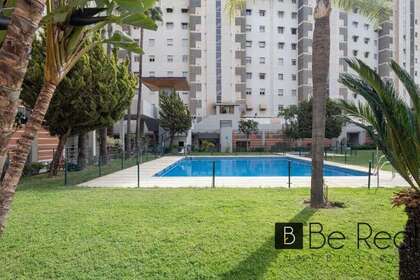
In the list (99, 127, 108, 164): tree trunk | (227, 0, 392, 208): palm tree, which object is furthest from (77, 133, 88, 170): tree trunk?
(227, 0, 392, 208): palm tree

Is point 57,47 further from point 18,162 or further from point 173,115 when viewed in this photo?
point 173,115

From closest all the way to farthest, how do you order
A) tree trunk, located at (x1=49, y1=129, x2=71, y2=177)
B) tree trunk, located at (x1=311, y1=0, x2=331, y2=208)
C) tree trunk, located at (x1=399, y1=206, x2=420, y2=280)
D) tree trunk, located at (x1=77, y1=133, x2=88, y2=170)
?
tree trunk, located at (x1=399, y1=206, x2=420, y2=280)
tree trunk, located at (x1=311, y1=0, x2=331, y2=208)
tree trunk, located at (x1=49, y1=129, x2=71, y2=177)
tree trunk, located at (x1=77, y1=133, x2=88, y2=170)

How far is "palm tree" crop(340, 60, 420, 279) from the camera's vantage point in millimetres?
4160

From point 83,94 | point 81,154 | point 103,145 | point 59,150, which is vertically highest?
point 83,94

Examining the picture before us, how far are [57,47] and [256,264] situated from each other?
3.83 m

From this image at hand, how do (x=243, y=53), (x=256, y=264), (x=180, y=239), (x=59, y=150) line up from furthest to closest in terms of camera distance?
1. (x=243, y=53)
2. (x=59, y=150)
3. (x=180, y=239)
4. (x=256, y=264)

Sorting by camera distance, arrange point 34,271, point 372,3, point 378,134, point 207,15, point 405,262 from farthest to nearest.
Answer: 1. point 207,15
2. point 372,3
3. point 378,134
4. point 34,271
5. point 405,262

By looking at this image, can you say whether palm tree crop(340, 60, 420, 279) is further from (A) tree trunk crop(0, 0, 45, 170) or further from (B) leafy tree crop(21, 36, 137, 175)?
(B) leafy tree crop(21, 36, 137, 175)

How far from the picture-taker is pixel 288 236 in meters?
6.15

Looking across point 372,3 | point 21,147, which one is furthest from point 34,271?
point 372,3

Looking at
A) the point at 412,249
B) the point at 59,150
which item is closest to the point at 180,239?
the point at 412,249

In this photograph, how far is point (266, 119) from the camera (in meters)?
49.8

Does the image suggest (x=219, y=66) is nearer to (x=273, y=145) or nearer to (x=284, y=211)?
(x=273, y=145)

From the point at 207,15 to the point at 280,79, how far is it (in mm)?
16282
